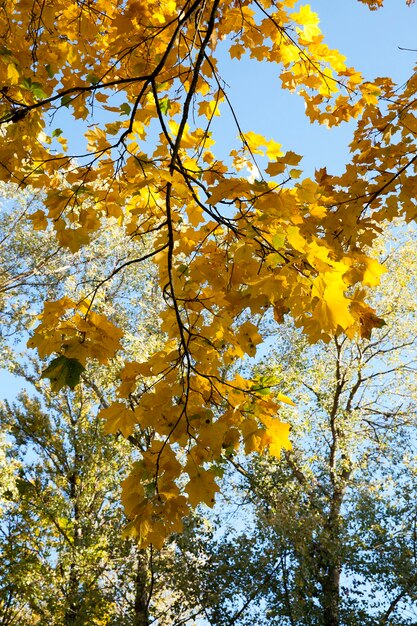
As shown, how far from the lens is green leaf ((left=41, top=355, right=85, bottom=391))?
144 cm

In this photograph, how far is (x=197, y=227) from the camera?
1927 mm

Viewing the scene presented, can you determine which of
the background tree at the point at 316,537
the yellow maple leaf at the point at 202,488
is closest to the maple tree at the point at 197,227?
the yellow maple leaf at the point at 202,488

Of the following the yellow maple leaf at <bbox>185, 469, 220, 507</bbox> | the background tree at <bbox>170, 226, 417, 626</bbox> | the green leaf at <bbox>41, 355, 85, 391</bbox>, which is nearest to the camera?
the green leaf at <bbox>41, 355, 85, 391</bbox>

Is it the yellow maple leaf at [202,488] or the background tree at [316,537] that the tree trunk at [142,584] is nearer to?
the background tree at [316,537]

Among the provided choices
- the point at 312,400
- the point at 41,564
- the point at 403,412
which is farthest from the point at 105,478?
the point at 403,412

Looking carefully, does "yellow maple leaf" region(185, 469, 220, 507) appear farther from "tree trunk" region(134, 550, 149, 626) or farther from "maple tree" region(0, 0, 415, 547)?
"tree trunk" region(134, 550, 149, 626)

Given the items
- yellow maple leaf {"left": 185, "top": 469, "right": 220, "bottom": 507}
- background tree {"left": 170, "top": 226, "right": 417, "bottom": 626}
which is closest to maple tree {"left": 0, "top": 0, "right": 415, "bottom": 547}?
yellow maple leaf {"left": 185, "top": 469, "right": 220, "bottom": 507}

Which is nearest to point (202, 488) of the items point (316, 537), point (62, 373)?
point (62, 373)

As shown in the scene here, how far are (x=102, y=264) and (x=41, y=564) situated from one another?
549cm

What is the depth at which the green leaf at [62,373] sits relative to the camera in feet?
4.72

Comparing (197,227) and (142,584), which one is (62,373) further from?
(142,584)

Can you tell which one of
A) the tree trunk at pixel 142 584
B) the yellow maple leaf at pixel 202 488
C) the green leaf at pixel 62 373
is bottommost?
the yellow maple leaf at pixel 202 488

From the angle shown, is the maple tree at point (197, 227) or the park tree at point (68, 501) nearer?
the maple tree at point (197, 227)

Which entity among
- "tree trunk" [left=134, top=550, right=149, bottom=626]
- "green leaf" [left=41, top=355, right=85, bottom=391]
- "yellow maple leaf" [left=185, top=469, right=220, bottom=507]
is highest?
"tree trunk" [left=134, top=550, right=149, bottom=626]
